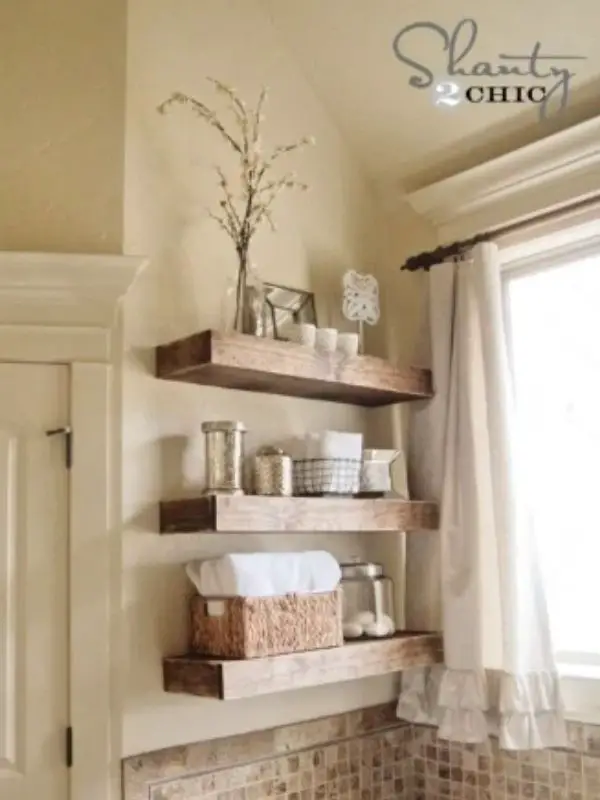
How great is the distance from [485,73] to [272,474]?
3.70 feet

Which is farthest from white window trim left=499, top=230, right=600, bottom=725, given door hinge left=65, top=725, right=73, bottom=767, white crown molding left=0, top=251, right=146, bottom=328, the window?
door hinge left=65, top=725, right=73, bottom=767

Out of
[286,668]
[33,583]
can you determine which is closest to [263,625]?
[286,668]

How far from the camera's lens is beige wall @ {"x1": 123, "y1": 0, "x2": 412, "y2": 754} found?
85.4 inches

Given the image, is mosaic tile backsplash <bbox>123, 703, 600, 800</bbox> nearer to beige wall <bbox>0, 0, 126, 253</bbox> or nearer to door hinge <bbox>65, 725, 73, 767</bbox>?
door hinge <bbox>65, 725, 73, 767</bbox>

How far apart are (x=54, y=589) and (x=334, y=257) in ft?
3.93

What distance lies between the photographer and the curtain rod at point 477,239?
2395 mm

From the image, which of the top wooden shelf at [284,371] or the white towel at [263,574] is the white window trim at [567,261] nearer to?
the top wooden shelf at [284,371]

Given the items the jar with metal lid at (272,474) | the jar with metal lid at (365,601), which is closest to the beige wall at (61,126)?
the jar with metal lid at (272,474)

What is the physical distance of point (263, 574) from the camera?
214 cm

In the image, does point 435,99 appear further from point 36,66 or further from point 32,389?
point 32,389

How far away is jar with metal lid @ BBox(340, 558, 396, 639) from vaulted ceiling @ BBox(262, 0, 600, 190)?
1.10m

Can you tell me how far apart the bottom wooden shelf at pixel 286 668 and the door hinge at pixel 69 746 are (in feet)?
0.73

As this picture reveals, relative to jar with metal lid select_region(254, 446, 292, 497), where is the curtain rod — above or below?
above

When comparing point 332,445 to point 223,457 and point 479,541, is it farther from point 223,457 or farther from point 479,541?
point 479,541
